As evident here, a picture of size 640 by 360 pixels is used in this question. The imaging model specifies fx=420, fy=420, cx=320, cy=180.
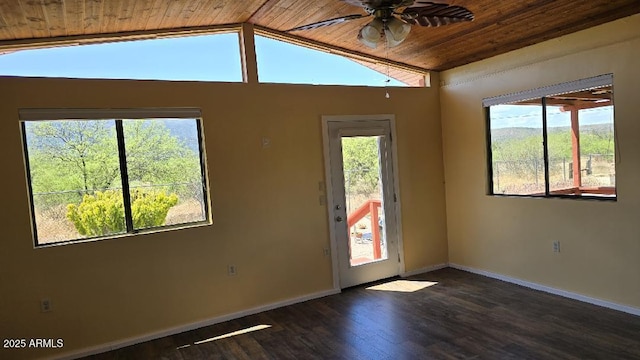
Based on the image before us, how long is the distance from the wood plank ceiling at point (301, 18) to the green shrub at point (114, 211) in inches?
53.8

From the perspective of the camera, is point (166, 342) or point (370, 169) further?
point (370, 169)

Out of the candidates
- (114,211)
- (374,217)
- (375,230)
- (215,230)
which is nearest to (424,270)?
(375,230)

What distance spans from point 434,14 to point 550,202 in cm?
268

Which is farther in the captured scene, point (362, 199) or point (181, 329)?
point (362, 199)

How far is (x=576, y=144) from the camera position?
3.93m

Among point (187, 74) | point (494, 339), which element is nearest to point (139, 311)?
point (187, 74)

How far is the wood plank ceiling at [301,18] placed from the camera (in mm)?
3029

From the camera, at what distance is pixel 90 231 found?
11.9ft

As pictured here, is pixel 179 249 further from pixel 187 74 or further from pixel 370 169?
pixel 370 169

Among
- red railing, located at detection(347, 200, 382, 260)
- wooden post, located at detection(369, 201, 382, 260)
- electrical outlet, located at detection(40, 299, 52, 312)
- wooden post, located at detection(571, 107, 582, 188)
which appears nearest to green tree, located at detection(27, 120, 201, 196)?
electrical outlet, located at detection(40, 299, 52, 312)

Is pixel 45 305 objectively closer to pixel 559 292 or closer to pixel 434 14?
pixel 434 14

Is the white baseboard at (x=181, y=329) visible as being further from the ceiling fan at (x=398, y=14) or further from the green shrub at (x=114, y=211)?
the ceiling fan at (x=398, y=14)

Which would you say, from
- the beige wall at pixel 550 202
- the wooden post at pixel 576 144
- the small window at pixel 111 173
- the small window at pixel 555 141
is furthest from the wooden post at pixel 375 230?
Result: the wooden post at pixel 576 144

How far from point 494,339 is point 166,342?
272 centimetres
